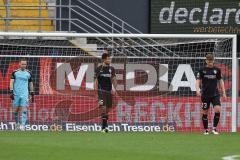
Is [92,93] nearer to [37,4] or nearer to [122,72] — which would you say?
[122,72]

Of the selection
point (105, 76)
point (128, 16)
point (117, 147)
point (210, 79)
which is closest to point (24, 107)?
point (105, 76)

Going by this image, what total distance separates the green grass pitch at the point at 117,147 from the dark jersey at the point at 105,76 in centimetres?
280

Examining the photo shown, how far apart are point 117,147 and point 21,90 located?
8511 millimetres

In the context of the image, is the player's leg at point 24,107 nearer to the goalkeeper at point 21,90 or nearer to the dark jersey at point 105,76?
the goalkeeper at point 21,90

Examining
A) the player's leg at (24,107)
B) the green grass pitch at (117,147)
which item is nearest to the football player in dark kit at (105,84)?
the green grass pitch at (117,147)

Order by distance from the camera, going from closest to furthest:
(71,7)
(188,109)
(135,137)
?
(135,137), (188,109), (71,7)

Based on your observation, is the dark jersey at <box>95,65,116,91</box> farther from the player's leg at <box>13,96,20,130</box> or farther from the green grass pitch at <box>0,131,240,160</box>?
the player's leg at <box>13,96,20,130</box>

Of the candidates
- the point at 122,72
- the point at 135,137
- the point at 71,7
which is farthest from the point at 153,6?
the point at 135,137

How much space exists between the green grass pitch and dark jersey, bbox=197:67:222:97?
1.87 meters

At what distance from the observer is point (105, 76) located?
62.4 feet

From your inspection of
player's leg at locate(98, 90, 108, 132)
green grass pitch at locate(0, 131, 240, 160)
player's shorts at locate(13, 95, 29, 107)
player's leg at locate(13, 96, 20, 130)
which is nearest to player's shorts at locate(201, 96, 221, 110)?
green grass pitch at locate(0, 131, 240, 160)

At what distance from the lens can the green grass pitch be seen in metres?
11.9

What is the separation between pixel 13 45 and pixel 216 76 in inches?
276

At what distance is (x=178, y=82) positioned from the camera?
914 inches
